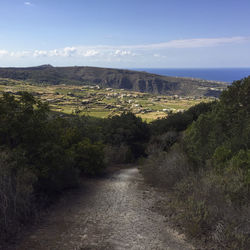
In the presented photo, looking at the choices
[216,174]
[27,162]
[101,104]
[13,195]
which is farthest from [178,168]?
[101,104]

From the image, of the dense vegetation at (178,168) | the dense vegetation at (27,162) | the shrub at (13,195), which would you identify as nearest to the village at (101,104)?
the dense vegetation at (178,168)

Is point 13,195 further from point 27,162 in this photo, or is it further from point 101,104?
point 101,104

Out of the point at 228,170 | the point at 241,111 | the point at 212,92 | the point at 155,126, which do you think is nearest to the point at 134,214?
the point at 228,170

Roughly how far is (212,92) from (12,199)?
181373 millimetres

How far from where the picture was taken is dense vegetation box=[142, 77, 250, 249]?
823cm

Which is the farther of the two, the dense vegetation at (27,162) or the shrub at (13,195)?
the dense vegetation at (27,162)

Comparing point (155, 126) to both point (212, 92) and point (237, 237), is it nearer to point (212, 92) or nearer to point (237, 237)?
point (237, 237)

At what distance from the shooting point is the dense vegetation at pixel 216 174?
8227 millimetres

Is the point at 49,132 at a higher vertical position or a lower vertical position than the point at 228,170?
higher

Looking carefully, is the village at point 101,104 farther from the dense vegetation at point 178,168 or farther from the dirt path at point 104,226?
the dirt path at point 104,226

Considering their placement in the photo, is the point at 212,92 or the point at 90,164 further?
the point at 212,92

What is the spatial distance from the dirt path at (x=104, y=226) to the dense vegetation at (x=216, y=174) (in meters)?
1.13

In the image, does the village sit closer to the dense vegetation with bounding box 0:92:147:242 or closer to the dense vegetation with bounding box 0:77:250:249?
the dense vegetation with bounding box 0:77:250:249

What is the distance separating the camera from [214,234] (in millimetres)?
8016
